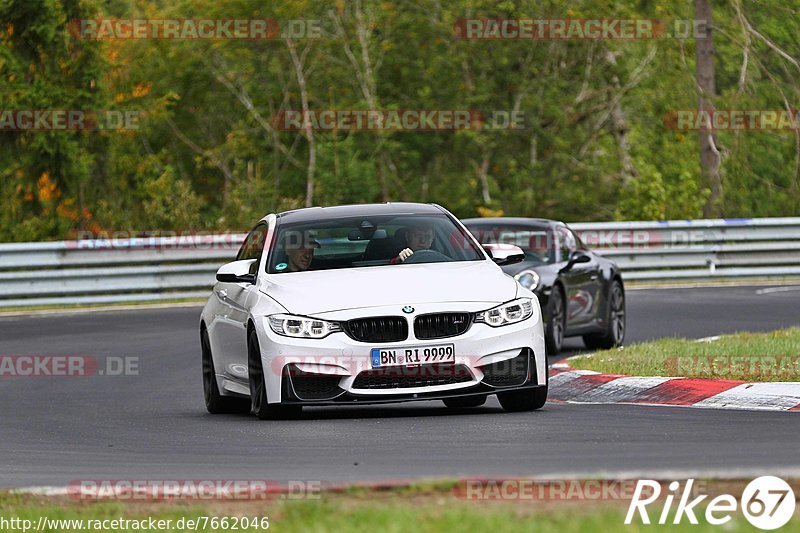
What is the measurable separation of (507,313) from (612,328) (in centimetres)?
799

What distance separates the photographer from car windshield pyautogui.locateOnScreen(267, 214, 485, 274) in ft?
41.7

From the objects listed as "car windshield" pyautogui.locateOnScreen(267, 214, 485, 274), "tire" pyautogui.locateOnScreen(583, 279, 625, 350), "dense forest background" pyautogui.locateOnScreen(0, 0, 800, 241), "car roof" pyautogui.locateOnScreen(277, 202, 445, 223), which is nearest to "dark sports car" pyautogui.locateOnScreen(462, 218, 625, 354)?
"tire" pyautogui.locateOnScreen(583, 279, 625, 350)

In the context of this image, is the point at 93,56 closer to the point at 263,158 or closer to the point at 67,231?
the point at 67,231

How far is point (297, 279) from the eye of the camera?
12.3 meters

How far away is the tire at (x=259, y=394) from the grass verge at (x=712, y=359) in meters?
3.21

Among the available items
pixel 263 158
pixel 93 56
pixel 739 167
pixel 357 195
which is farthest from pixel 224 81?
pixel 739 167

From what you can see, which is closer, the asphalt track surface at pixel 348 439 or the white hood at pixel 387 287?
the asphalt track surface at pixel 348 439

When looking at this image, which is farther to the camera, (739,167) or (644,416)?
(739,167)

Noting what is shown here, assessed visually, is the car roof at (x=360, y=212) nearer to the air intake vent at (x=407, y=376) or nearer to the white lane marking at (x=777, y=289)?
the air intake vent at (x=407, y=376)

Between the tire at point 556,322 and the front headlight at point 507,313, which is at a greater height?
the front headlight at point 507,313

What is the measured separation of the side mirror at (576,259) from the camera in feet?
62.0

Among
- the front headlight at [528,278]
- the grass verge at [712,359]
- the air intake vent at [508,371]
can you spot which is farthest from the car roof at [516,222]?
the air intake vent at [508,371]

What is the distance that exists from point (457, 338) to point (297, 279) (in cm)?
136

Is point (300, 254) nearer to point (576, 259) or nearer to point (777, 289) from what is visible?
point (576, 259)
